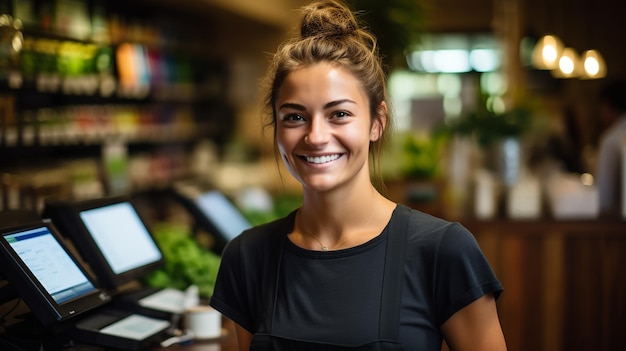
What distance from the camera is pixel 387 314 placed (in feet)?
5.58

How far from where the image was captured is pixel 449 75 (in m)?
12.0

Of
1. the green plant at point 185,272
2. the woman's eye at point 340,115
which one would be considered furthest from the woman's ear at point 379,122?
the green plant at point 185,272

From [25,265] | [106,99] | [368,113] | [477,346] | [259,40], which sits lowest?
[477,346]

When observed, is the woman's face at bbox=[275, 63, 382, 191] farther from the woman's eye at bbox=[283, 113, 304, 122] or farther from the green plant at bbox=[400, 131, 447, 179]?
the green plant at bbox=[400, 131, 447, 179]

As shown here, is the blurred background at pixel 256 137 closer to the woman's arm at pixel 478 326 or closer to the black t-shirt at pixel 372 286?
the black t-shirt at pixel 372 286

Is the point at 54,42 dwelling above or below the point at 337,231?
above

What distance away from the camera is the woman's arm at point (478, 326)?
1.72 meters

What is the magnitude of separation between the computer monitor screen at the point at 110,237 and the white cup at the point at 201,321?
0.74 feet

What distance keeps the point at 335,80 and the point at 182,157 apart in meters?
6.64

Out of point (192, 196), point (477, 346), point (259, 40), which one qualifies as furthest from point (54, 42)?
point (259, 40)

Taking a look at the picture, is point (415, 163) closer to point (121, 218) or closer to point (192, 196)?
point (192, 196)

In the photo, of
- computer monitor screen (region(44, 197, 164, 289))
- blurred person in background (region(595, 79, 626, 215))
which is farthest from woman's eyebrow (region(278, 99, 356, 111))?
blurred person in background (region(595, 79, 626, 215))

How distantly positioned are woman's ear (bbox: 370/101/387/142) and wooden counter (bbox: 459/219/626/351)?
2.70 meters

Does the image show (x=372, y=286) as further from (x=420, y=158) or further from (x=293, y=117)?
(x=420, y=158)
